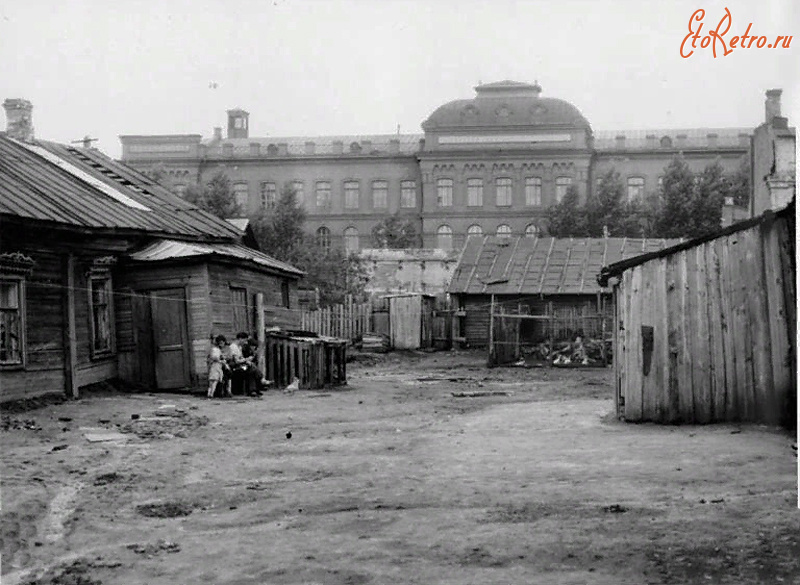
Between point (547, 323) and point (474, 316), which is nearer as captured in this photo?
Answer: point (547, 323)

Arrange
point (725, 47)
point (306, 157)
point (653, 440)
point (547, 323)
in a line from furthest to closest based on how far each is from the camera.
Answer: point (306, 157)
point (547, 323)
point (653, 440)
point (725, 47)

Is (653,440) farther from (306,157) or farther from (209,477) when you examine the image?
(306,157)

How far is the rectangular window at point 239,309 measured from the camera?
72.9 feet

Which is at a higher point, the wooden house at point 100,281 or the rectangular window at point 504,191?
the rectangular window at point 504,191

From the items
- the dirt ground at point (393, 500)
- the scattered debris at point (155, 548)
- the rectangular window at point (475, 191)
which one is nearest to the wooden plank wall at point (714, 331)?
the dirt ground at point (393, 500)

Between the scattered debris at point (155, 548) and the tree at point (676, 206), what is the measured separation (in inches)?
2020

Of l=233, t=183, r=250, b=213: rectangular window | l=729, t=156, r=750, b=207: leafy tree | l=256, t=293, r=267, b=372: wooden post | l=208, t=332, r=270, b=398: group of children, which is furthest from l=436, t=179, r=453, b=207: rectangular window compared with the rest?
l=208, t=332, r=270, b=398: group of children

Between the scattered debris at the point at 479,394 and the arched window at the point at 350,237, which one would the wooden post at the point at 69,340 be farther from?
the arched window at the point at 350,237

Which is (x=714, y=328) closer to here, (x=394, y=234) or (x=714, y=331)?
(x=714, y=331)

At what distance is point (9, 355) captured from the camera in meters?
16.8

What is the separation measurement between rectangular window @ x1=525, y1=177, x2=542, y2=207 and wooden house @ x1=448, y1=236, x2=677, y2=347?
971 inches

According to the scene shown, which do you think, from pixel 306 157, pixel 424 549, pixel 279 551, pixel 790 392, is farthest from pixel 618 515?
pixel 306 157

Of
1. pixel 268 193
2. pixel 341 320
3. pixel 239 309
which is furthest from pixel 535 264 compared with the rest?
pixel 268 193

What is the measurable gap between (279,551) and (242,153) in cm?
6223
